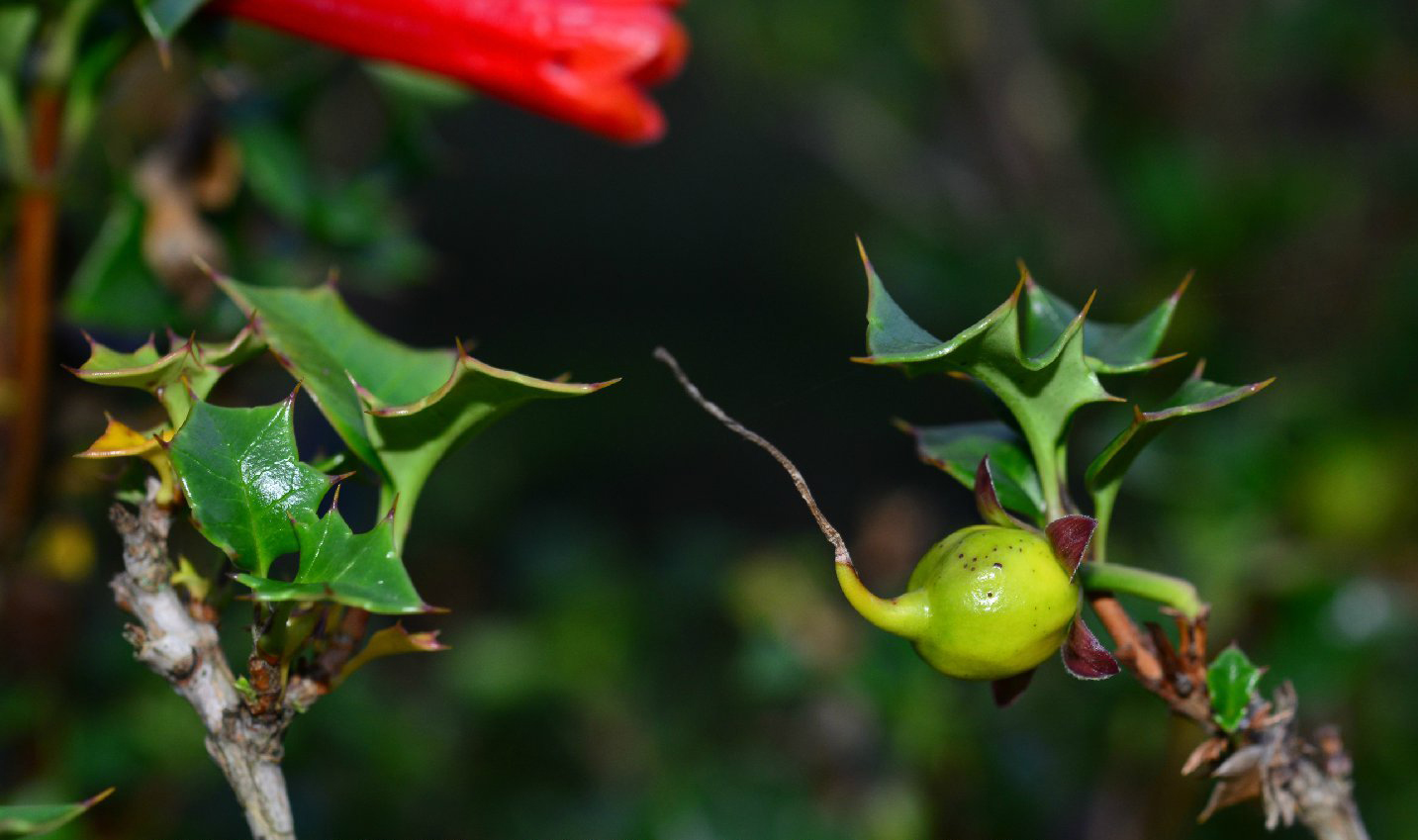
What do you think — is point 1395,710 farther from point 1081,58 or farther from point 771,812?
point 1081,58

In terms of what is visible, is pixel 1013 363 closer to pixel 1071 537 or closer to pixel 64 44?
pixel 1071 537

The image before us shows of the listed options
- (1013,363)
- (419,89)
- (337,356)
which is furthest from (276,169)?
(1013,363)

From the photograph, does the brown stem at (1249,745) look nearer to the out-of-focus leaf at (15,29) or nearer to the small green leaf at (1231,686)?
the small green leaf at (1231,686)

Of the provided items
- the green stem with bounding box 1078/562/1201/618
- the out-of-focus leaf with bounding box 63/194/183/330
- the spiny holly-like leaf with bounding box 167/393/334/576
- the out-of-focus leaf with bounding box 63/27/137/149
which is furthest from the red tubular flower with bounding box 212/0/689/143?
the green stem with bounding box 1078/562/1201/618

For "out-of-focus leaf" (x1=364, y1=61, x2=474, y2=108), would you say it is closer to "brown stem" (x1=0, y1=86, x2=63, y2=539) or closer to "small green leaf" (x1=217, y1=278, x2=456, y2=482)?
"brown stem" (x1=0, y1=86, x2=63, y2=539)

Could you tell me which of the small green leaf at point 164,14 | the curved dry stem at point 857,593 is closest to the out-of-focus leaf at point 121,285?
the small green leaf at point 164,14
